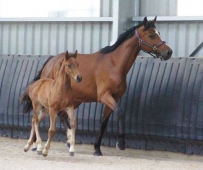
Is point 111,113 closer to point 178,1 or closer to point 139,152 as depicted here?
point 139,152

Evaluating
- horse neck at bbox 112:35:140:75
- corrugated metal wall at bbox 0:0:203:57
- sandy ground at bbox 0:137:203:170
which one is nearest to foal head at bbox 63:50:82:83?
horse neck at bbox 112:35:140:75

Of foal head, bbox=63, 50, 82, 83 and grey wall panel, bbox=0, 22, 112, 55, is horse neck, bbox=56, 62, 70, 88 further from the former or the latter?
grey wall panel, bbox=0, 22, 112, 55

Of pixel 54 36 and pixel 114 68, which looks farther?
pixel 54 36

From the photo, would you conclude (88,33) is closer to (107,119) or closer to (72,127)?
(107,119)

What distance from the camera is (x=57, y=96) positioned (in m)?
10.7

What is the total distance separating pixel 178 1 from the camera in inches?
511

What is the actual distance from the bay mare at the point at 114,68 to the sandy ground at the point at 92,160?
0.45 metres

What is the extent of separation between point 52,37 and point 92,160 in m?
3.95

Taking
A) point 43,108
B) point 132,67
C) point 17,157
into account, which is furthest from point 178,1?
point 17,157

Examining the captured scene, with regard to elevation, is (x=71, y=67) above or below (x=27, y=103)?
above

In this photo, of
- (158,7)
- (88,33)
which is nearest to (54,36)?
(88,33)

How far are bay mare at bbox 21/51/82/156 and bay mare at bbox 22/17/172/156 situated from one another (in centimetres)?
53

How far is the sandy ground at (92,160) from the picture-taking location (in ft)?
33.6

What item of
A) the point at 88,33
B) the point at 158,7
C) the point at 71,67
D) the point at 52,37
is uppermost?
the point at 158,7
